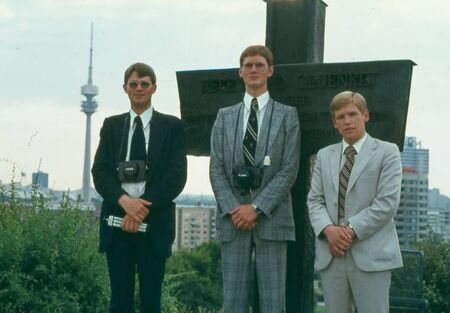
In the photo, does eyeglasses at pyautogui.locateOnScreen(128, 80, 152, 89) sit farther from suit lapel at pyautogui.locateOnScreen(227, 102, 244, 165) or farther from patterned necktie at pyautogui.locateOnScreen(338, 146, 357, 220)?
patterned necktie at pyautogui.locateOnScreen(338, 146, 357, 220)

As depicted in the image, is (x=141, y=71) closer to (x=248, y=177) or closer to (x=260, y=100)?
(x=260, y=100)

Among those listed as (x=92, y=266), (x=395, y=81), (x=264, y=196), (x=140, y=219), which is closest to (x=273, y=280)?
(x=264, y=196)

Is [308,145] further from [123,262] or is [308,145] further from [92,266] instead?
[92,266]

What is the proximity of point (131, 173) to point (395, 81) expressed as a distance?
1815 millimetres

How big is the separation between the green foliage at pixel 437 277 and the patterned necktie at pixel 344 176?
16.3ft

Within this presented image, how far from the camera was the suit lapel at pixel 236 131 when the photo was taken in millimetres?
5879

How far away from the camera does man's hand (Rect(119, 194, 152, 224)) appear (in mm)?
5660

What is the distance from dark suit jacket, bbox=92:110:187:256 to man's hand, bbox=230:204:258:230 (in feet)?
1.24

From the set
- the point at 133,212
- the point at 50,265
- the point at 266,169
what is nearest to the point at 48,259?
the point at 50,265

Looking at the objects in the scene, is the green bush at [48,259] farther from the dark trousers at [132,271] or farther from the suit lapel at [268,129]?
the suit lapel at [268,129]

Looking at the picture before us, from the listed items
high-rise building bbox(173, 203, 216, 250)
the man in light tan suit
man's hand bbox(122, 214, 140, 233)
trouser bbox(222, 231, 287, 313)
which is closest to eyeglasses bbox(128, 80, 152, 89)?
man's hand bbox(122, 214, 140, 233)

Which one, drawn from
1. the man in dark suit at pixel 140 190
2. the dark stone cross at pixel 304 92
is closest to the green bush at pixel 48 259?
the dark stone cross at pixel 304 92

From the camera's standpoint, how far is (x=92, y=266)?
24.9 feet

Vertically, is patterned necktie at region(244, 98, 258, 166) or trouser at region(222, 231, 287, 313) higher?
patterned necktie at region(244, 98, 258, 166)
